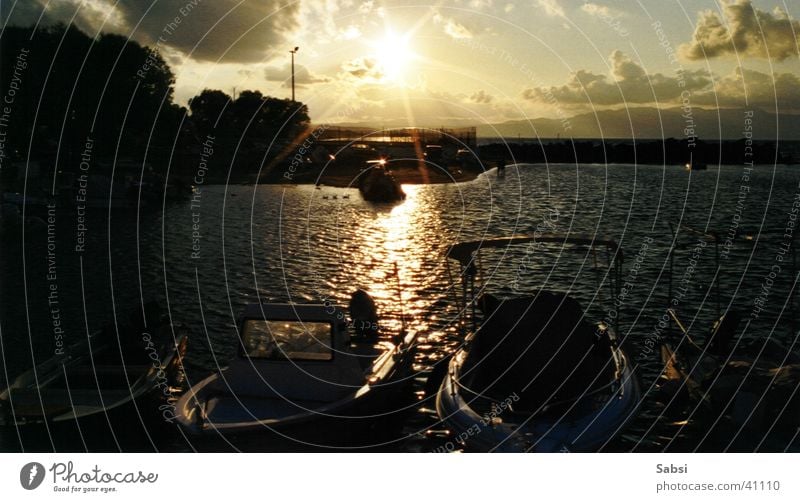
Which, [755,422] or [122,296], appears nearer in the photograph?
[755,422]

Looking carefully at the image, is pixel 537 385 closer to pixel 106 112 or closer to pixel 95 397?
pixel 95 397

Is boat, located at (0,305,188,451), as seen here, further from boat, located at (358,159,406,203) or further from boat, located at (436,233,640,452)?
boat, located at (358,159,406,203)

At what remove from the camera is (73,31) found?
→ 3041 inches

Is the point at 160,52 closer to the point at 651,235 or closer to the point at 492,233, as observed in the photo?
the point at 492,233

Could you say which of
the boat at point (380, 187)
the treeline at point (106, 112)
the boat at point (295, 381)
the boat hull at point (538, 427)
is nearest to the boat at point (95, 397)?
the boat at point (295, 381)

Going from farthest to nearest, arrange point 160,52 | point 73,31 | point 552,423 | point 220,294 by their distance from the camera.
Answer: point 160,52 < point 73,31 < point 220,294 < point 552,423

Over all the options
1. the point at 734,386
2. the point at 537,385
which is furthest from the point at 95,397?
the point at 734,386

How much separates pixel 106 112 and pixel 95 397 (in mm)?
64937

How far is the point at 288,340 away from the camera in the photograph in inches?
775

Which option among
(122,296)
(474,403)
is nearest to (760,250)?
(122,296)

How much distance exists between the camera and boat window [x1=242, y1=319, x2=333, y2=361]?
1962 cm

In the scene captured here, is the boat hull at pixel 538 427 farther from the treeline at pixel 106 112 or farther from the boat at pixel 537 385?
the treeline at pixel 106 112
